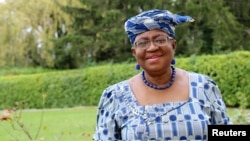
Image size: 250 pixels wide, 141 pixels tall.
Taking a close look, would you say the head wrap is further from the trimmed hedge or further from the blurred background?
the blurred background

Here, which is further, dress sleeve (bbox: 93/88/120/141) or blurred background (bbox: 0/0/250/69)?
blurred background (bbox: 0/0/250/69)

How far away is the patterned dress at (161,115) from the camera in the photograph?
162cm

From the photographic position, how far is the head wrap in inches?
65.0

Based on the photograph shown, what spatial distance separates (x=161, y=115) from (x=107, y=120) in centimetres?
19

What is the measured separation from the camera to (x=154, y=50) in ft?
5.49

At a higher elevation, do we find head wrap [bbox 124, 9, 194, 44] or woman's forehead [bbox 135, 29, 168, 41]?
head wrap [bbox 124, 9, 194, 44]

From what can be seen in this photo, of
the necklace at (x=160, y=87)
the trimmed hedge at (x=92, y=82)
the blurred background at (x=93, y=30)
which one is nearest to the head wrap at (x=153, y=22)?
the necklace at (x=160, y=87)

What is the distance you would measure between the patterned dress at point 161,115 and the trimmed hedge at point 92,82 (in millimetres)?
11057

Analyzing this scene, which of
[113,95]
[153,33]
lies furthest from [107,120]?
[153,33]

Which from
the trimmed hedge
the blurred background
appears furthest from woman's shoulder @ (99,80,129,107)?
the blurred background

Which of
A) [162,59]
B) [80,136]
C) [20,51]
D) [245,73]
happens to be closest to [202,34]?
[245,73]

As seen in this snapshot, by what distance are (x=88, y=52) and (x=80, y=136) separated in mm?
14532

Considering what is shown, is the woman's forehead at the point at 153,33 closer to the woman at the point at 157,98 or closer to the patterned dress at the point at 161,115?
the woman at the point at 157,98

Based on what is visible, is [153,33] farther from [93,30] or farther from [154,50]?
[93,30]
